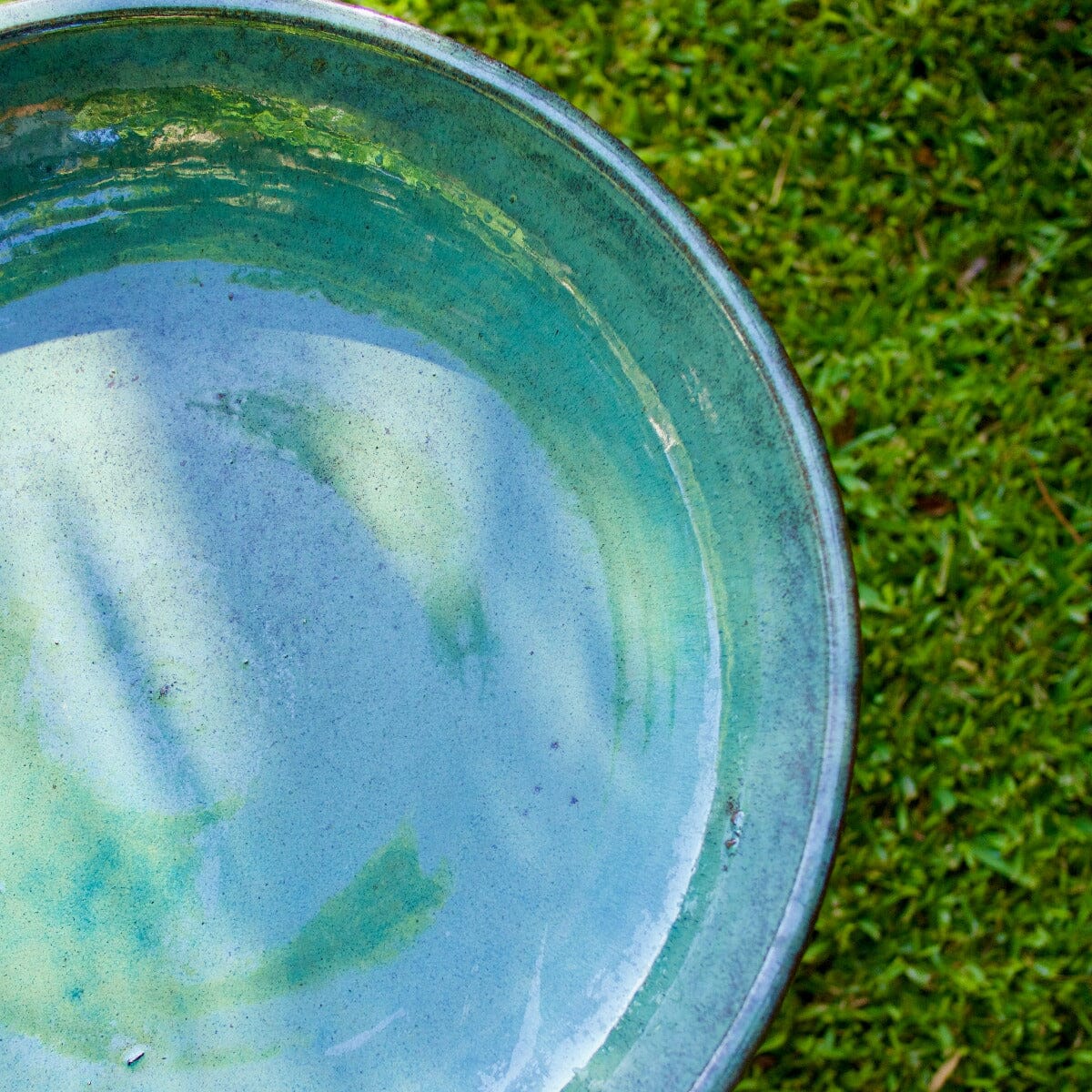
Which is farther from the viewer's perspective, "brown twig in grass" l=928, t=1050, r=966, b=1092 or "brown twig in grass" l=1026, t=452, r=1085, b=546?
"brown twig in grass" l=1026, t=452, r=1085, b=546

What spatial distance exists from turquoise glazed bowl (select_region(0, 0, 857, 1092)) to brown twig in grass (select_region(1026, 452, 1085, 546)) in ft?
3.61

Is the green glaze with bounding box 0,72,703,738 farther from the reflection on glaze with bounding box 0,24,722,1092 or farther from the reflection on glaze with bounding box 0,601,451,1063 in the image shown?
the reflection on glaze with bounding box 0,601,451,1063

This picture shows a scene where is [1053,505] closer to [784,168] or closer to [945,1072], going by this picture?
[784,168]

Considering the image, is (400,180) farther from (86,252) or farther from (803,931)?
(803,931)

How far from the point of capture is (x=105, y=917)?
131 centimetres

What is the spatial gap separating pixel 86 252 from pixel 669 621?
3.27 feet

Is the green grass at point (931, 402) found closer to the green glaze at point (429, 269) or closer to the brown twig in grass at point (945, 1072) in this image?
the brown twig in grass at point (945, 1072)

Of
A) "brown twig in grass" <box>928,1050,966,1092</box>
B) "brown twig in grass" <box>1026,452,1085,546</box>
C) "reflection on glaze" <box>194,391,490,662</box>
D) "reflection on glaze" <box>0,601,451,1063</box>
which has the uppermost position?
"reflection on glaze" <box>194,391,490,662</box>

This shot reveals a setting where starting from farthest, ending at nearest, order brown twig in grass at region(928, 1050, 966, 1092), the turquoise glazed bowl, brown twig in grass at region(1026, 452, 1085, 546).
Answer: brown twig in grass at region(1026, 452, 1085, 546), brown twig in grass at region(928, 1050, 966, 1092), the turquoise glazed bowl

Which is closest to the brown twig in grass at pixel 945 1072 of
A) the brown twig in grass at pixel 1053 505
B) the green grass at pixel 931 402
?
the green grass at pixel 931 402

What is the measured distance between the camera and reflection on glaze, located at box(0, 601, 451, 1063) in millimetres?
1301

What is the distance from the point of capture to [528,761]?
4.43 feet

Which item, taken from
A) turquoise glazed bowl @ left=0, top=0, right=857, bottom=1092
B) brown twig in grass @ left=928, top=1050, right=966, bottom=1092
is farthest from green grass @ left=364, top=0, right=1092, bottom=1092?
turquoise glazed bowl @ left=0, top=0, right=857, bottom=1092

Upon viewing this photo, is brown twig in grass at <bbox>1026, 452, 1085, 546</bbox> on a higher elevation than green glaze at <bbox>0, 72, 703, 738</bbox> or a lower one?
lower
